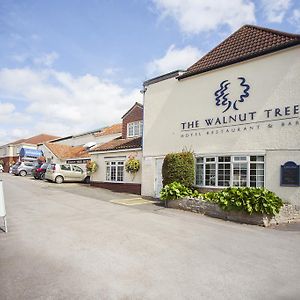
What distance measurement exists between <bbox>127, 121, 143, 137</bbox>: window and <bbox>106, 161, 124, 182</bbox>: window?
370 cm

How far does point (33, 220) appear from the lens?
1049cm

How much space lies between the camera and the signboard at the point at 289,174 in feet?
41.7

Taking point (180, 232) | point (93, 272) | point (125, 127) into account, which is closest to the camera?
point (93, 272)

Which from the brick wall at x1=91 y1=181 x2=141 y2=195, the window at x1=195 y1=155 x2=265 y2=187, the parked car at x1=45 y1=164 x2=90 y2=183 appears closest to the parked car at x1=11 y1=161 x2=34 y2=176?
the parked car at x1=45 y1=164 x2=90 y2=183

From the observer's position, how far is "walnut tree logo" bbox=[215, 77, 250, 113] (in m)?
14.8

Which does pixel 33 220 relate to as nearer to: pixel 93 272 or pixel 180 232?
pixel 180 232

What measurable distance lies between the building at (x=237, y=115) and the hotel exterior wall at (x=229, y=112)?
0.04 meters

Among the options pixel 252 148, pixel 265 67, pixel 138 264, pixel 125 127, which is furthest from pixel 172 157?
pixel 125 127

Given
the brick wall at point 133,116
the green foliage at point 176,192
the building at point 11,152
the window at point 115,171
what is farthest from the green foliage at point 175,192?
the building at point 11,152

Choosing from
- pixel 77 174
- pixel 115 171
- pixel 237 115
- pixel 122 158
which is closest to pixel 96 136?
pixel 77 174

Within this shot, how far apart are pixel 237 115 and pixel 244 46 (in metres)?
3.72

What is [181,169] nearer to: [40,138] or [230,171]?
[230,171]

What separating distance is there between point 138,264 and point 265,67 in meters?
11.3

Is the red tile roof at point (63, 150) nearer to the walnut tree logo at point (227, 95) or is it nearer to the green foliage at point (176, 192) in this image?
the green foliage at point (176, 192)
